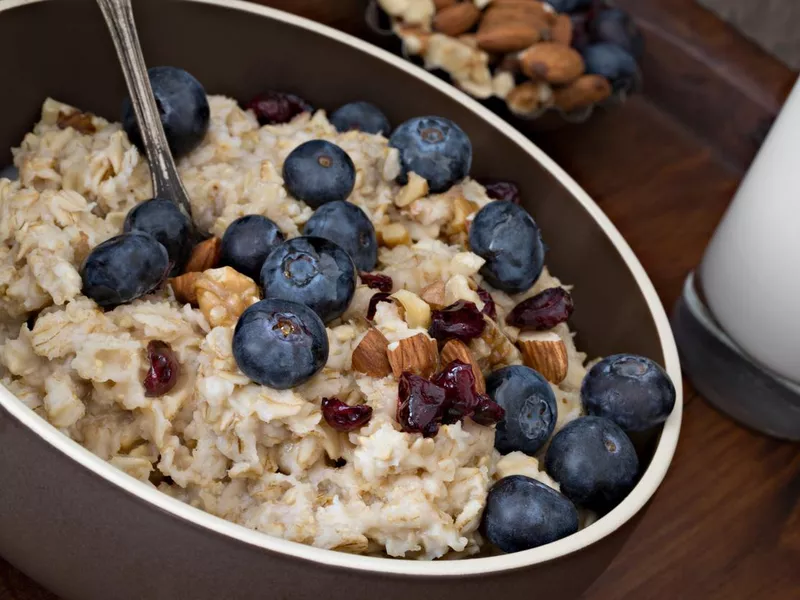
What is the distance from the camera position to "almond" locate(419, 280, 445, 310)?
81 cm

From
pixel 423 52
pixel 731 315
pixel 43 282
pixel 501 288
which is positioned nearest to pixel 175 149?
pixel 43 282

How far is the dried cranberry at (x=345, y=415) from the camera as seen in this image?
0.70 metres

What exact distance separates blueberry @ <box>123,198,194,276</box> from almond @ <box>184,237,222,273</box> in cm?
1

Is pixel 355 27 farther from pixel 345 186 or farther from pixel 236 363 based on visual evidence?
pixel 236 363

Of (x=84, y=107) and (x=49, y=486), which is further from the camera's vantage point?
(x=84, y=107)

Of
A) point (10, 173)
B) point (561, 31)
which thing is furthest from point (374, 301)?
point (561, 31)

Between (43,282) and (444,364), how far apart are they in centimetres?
33

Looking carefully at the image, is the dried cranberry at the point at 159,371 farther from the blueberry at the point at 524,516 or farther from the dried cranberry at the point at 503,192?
the dried cranberry at the point at 503,192

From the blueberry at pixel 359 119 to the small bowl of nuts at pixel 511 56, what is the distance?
27cm

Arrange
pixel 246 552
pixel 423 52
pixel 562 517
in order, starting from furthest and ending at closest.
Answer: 1. pixel 423 52
2. pixel 562 517
3. pixel 246 552

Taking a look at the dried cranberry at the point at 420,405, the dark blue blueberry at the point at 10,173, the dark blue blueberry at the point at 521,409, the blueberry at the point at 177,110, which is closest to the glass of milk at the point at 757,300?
the dark blue blueberry at the point at 521,409

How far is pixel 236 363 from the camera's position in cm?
71

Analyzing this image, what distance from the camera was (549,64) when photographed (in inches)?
49.8

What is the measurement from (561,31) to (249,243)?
737 millimetres
